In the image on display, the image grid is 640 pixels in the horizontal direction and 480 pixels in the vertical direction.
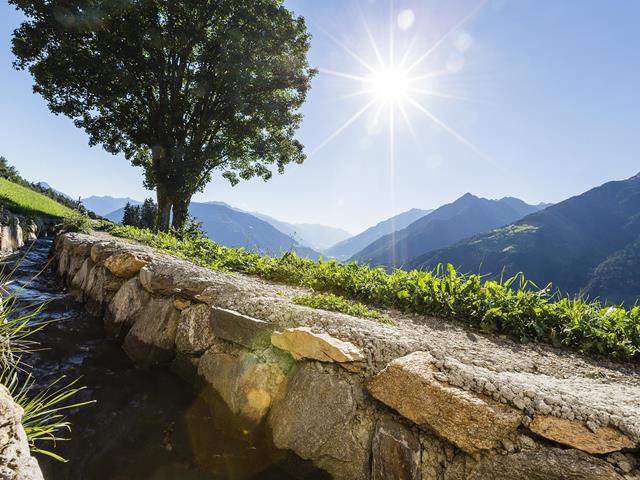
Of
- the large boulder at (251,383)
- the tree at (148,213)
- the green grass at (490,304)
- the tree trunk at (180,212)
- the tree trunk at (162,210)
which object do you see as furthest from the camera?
the tree at (148,213)

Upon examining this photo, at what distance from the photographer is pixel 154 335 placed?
5523 millimetres

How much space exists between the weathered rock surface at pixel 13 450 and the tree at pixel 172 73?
17.7 m

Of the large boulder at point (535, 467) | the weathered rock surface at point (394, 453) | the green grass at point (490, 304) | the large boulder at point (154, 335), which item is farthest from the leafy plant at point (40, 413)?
the green grass at point (490, 304)

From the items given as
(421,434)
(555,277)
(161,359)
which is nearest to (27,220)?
(161,359)

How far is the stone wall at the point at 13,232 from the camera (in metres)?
12.6

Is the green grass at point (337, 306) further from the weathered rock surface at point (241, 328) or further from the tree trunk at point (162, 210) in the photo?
the tree trunk at point (162, 210)

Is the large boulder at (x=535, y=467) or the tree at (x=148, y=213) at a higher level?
the tree at (x=148, y=213)

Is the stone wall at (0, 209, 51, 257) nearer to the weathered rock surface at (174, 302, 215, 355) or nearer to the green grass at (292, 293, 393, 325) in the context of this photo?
the weathered rock surface at (174, 302, 215, 355)

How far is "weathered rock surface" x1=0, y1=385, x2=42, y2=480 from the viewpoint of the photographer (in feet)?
4.84

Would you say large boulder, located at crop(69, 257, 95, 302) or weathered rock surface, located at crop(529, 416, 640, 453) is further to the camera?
large boulder, located at crop(69, 257, 95, 302)

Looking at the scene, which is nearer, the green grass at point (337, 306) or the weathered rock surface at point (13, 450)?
the weathered rock surface at point (13, 450)

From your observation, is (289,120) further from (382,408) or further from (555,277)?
(555,277)

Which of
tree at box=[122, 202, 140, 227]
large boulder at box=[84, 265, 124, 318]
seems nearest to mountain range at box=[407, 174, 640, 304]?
tree at box=[122, 202, 140, 227]

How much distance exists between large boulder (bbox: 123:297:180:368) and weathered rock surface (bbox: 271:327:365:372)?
239cm
